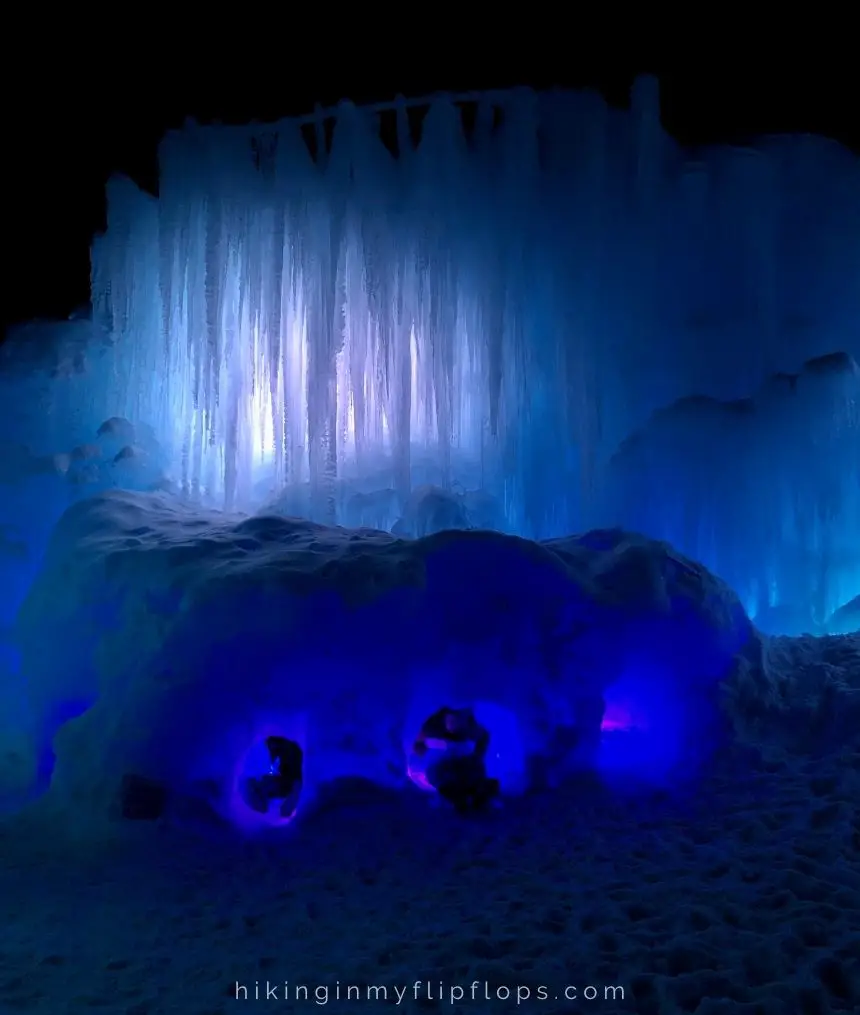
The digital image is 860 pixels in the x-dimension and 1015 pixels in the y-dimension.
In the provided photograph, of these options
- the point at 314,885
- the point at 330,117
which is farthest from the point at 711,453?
the point at 314,885

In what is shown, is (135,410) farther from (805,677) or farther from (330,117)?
(805,677)

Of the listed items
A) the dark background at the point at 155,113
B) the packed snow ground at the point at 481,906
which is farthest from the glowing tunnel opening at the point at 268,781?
the dark background at the point at 155,113

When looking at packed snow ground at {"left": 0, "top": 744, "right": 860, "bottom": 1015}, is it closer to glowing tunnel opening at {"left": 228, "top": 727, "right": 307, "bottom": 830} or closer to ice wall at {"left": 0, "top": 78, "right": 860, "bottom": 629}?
glowing tunnel opening at {"left": 228, "top": 727, "right": 307, "bottom": 830}

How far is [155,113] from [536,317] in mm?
7016

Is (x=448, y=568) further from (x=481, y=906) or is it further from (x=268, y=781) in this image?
(x=481, y=906)

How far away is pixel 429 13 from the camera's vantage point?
9133 millimetres

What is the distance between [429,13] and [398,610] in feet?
23.4

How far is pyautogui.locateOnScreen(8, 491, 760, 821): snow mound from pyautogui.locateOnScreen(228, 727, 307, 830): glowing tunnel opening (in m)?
0.03

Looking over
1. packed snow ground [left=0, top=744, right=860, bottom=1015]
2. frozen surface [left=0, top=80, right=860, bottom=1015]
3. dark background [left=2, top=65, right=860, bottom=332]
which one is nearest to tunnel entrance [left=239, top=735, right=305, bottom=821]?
frozen surface [left=0, top=80, right=860, bottom=1015]

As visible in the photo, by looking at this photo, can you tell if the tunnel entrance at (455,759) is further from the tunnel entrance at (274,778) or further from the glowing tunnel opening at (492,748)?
the tunnel entrance at (274,778)

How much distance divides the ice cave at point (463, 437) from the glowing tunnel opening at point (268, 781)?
6cm

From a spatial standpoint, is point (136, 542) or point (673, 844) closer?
point (673, 844)

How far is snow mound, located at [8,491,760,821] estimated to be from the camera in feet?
20.1

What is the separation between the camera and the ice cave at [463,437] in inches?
251
